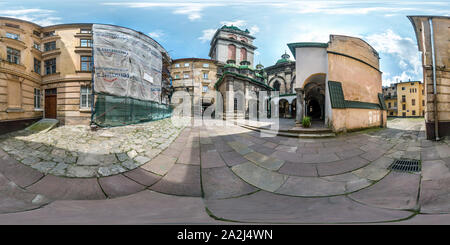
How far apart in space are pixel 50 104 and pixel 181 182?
1750mm

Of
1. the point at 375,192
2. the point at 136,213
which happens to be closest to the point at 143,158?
the point at 136,213

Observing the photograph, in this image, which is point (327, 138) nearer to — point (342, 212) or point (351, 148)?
point (351, 148)

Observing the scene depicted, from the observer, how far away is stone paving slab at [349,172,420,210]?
131cm

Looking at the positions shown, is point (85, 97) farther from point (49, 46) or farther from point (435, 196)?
point (435, 196)

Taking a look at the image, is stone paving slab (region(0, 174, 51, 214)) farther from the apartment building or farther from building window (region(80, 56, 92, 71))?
building window (region(80, 56, 92, 71))

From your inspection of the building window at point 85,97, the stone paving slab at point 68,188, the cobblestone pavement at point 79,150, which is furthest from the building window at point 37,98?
the stone paving slab at point 68,188

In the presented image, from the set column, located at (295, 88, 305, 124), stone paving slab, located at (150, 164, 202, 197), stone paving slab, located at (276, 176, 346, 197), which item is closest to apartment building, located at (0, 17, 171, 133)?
stone paving slab, located at (150, 164, 202, 197)

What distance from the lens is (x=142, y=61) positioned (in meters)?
1.85

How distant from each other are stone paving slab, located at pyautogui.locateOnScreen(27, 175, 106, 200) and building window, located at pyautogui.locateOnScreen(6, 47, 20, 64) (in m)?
1.31

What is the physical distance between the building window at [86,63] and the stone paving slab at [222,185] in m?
Answer: 1.76

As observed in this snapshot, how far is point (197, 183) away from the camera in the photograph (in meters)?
1.56

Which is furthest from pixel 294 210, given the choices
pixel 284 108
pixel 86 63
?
pixel 284 108

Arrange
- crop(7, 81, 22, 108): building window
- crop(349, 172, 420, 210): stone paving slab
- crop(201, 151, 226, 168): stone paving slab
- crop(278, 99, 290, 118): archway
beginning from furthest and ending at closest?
crop(278, 99, 290, 118): archway
crop(201, 151, 226, 168): stone paving slab
crop(7, 81, 22, 108): building window
crop(349, 172, 420, 210): stone paving slab

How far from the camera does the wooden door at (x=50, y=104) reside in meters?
1.57
